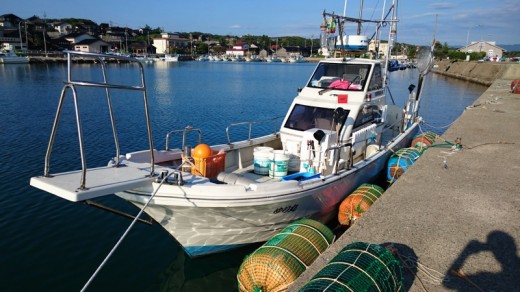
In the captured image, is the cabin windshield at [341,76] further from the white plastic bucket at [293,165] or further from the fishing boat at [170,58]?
the fishing boat at [170,58]

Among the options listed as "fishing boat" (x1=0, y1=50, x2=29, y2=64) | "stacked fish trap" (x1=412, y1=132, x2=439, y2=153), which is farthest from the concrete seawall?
"fishing boat" (x1=0, y1=50, x2=29, y2=64)

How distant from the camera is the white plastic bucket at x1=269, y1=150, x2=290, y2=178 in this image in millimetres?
7469

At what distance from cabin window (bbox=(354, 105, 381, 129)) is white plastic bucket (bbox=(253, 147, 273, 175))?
2.46 meters

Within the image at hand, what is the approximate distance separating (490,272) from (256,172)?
4728 mm

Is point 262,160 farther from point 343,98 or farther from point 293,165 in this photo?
point 343,98

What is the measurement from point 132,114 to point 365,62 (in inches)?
611

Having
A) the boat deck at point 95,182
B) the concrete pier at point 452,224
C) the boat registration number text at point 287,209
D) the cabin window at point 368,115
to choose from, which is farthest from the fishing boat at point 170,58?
the boat registration number text at point 287,209

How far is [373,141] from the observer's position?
9.16 meters

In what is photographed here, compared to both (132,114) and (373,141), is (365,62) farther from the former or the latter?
(132,114)

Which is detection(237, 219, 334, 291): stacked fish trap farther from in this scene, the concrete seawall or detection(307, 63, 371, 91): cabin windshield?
the concrete seawall

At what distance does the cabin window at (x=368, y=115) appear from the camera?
881cm

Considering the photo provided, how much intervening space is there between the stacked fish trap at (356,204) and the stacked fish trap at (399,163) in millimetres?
2101

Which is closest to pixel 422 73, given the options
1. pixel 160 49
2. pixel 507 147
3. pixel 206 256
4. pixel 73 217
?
pixel 507 147

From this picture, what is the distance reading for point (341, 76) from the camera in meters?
9.81
